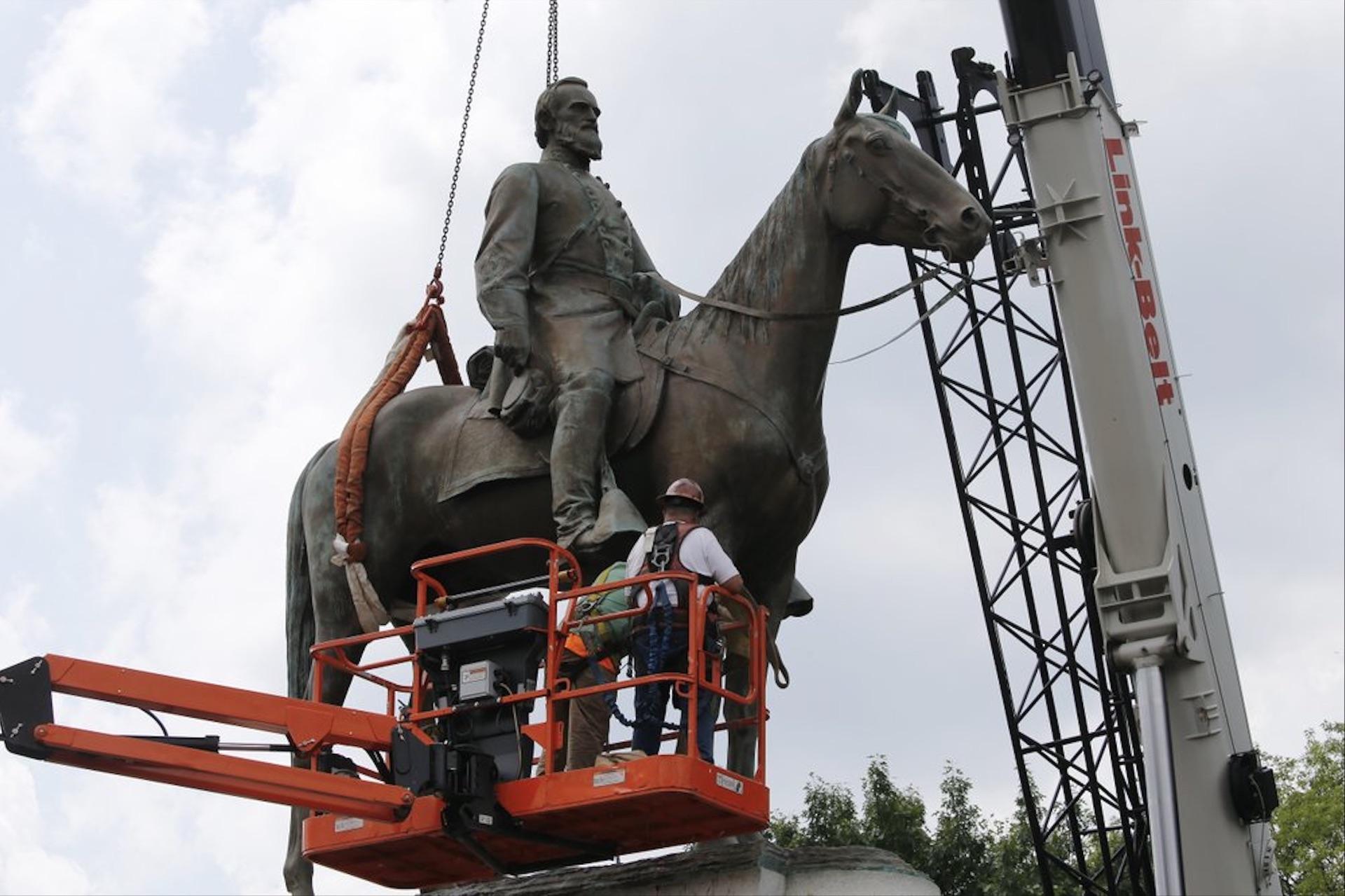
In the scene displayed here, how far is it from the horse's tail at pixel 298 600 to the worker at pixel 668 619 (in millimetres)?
4099

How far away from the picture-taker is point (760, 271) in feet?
41.1

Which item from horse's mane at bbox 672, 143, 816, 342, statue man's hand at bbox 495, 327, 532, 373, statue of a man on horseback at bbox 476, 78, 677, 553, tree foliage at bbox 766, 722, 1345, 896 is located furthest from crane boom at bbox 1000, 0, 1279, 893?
tree foliage at bbox 766, 722, 1345, 896

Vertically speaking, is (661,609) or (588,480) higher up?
(588,480)

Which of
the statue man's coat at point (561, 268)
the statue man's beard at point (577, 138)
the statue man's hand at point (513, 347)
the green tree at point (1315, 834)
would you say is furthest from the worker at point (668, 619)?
the green tree at point (1315, 834)

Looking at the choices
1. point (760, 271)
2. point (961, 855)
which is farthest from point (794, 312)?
point (961, 855)

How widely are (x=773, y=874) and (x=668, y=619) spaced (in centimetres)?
143

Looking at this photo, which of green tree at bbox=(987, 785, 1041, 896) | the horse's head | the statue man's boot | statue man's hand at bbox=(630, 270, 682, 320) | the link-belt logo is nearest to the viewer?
the statue man's boot

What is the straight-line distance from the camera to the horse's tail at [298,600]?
13.9 metres

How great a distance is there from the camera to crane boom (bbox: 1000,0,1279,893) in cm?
1142

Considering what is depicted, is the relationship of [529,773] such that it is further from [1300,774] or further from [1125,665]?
[1300,774]

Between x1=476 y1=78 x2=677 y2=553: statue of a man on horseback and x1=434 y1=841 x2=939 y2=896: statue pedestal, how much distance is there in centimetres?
188

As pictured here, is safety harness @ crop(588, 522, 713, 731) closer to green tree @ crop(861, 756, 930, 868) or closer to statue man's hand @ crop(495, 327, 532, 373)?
statue man's hand @ crop(495, 327, 532, 373)

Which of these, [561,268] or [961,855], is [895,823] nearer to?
[961,855]

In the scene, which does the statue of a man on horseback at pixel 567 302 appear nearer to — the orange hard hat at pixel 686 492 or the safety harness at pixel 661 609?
the orange hard hat at pixel 686 492
